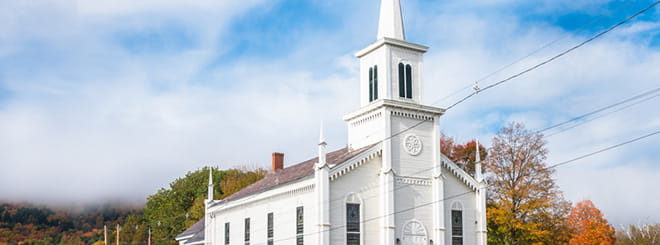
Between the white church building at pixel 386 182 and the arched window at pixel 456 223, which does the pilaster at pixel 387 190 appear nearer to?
the white church building at pixel 386 182

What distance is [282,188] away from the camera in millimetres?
44875

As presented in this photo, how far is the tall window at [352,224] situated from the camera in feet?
134

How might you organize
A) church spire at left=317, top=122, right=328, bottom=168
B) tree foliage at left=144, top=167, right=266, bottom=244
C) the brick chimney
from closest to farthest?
church spire at left=317, top=122, right=328, bottom=168 → the brick chimney → tree foliage at left=144, top=167, right=266, bottom=244

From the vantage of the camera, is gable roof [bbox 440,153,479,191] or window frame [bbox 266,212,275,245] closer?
gable roof [bbox 440,153,479,191]

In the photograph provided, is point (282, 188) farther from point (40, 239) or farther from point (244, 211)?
point (40, 239)

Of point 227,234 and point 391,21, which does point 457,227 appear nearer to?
point 391,21

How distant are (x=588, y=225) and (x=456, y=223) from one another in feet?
61.4

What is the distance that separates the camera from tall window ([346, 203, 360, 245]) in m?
40.9

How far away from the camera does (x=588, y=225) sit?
190ft

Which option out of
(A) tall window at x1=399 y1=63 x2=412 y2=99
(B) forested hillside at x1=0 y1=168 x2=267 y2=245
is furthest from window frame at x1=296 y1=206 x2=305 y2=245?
(B) forested hillside at x1=0 y1=168 x2=267 y2=245

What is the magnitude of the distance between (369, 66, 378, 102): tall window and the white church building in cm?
6

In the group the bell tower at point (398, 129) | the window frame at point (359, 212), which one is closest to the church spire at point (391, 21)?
the bell tower at point (398, 129)

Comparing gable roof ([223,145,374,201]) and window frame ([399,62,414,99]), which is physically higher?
window frame ([399,62,414,99])

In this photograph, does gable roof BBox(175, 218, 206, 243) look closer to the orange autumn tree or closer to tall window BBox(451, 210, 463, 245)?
tall window BBox(451, 210, 463, 245)
